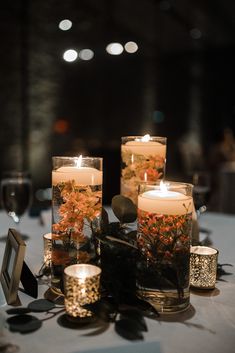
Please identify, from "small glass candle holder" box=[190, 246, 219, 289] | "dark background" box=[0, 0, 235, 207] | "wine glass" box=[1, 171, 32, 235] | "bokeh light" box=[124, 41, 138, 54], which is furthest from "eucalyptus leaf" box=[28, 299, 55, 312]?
"bokeh light" box=[124, 41, 138, 54]

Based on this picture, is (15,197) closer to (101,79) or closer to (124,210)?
(124,210)

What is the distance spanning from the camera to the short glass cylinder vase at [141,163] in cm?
97

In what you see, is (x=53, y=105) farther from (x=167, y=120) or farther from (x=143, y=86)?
(x=167, y=120)

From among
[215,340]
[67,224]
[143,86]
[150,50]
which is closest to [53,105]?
[143,86]

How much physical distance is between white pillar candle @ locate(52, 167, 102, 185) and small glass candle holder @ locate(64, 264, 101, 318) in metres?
0.18

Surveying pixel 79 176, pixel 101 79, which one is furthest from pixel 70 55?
pixel 79 176

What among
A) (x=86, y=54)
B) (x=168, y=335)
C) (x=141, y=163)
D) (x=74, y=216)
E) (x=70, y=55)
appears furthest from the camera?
(x=86, y=54)

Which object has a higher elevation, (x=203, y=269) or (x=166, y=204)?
(x=166, y=204)

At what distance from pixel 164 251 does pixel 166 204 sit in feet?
0.26

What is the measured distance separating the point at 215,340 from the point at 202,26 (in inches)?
263

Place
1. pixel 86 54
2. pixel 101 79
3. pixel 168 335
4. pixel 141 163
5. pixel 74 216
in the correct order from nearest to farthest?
1. pixel 168 335
2. pixel 74 216
3. pixel 141 163
4. pixel 86 54
5. pixel 101 79

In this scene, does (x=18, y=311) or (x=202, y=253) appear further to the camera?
(x=202, y=253)

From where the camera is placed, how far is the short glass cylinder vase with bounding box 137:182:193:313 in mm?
696

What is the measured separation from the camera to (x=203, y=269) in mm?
792
